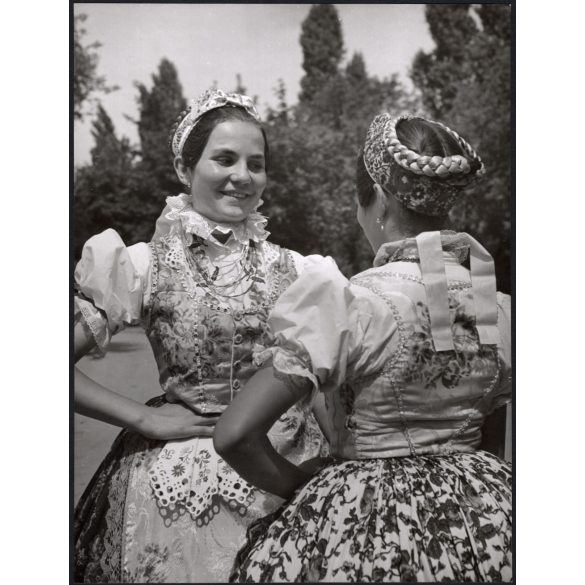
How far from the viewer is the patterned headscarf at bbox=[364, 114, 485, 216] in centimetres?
136

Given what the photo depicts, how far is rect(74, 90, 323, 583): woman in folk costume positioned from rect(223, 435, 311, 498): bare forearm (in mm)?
190

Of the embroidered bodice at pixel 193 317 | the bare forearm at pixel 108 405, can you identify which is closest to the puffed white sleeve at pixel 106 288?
the embroidered bodice at pixel 193 317

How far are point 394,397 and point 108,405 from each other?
2.46 feet

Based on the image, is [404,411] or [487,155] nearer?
[404,411]

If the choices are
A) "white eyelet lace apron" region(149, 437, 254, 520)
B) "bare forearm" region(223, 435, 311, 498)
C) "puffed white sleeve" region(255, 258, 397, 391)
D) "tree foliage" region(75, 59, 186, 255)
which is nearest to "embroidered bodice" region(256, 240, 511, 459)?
"puffed white sleeve" region(255, 258, 397, 391)

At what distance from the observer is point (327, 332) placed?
1255mm

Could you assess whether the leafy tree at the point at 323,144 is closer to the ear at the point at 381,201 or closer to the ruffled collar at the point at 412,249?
the ear at the point at 381,201

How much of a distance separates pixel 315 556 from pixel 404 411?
0.34 m

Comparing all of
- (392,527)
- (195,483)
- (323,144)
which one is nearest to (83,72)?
(195,483)

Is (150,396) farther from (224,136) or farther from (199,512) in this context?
(224,136)

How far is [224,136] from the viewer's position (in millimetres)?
1770

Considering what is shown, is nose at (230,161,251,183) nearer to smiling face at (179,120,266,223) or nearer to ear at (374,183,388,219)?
smiling face at (179,120,266,223)

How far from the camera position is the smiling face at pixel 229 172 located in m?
1.77

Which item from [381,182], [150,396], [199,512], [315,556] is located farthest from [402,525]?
[150,396]
